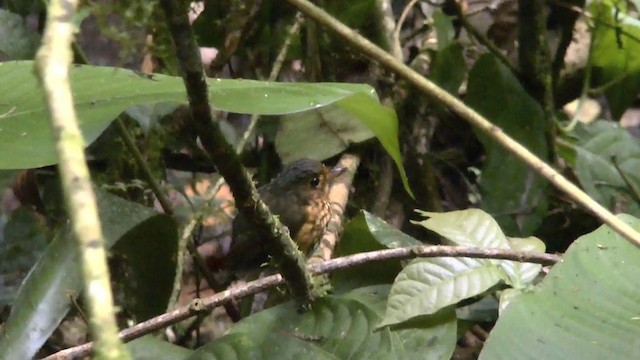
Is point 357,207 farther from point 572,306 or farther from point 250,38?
point 572,306

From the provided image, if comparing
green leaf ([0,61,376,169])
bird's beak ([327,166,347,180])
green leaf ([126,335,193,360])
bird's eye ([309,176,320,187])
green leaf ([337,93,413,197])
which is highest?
green leaf ([0,61,376,169])

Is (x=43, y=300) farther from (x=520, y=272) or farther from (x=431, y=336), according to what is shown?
(x=520, y=272)

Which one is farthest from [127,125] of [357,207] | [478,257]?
[478,257]

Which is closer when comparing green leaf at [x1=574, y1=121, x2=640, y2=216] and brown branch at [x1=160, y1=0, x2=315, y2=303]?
brown branch at [x1=160, y1=0, x2=315, y2=303]

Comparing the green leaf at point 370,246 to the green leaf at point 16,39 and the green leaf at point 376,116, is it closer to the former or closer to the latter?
the green leaf at point 376,116

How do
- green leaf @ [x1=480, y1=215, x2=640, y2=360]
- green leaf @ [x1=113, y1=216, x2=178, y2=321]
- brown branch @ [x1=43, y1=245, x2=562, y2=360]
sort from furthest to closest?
green leaf @ [x1=113, y1=216, x2=178, y2=321]
brown branch @ [x1=43, y1=245, x2=562, y2=360]
green leaf @ [x1=480, y1=215, x2=640, y2=360]

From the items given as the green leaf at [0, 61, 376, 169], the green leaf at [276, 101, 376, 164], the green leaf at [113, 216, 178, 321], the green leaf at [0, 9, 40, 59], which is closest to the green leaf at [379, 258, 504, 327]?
the green leaf at [0, 61, 376, 169]

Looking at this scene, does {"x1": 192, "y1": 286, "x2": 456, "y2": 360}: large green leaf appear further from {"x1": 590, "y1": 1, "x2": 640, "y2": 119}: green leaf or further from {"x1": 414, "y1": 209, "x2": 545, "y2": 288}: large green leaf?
{"x1": 590, "y1": 1, "x2": 640, "y2": 119}: green leaf

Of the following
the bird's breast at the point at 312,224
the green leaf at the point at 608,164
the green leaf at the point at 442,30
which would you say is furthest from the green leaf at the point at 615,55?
the bird's breast at the point at 312,224

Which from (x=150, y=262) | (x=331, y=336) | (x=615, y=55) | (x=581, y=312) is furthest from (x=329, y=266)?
(x=615, y=55)
